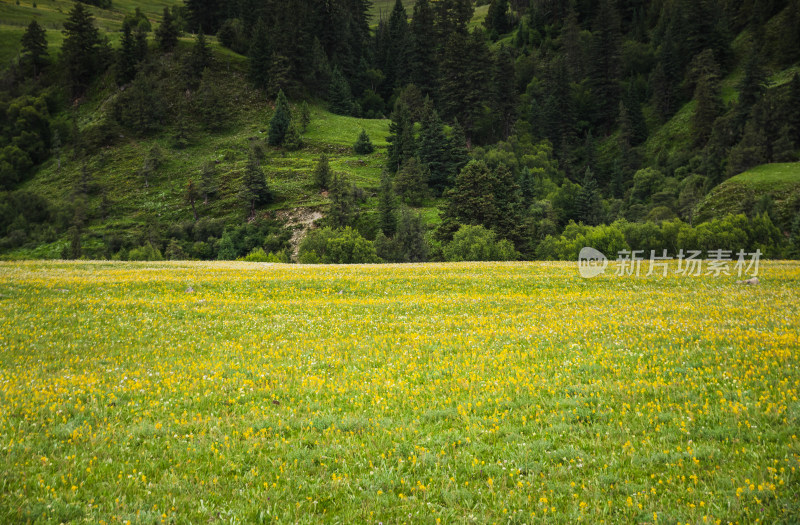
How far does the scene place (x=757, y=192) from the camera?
318ft

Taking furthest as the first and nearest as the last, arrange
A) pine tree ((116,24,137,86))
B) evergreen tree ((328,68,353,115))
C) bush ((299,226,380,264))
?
evergreen tree ((328,68,353,115)) → pine tree ((116,24,137,86)) → bush ((299,226,380,264))

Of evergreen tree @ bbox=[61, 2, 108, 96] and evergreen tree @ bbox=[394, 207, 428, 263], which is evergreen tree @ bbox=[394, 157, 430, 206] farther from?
evergreen tree @ bbox=[61, 2, 108, 96]

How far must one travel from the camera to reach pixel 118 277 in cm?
2900

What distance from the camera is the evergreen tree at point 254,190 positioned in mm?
112750

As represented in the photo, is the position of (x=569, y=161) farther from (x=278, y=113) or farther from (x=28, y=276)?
(x=28, y=276)

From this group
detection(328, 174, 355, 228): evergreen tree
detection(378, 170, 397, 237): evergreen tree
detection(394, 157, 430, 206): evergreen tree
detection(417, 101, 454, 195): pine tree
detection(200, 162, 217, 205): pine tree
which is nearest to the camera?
detection(328, 174, 355, 228): evergreen tree

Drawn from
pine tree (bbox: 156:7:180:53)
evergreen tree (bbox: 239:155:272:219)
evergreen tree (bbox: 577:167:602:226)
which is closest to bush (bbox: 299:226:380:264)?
evergreen tree (bbox: 239:155:272:219)

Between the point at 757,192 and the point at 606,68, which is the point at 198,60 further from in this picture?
the point at 757,192

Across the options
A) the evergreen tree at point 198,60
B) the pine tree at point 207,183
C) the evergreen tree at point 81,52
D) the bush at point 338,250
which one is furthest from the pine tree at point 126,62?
the bush at point 338,250

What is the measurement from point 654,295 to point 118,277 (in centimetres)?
3414

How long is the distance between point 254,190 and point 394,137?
150ft

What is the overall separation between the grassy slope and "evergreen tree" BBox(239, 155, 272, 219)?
113184 millimetres

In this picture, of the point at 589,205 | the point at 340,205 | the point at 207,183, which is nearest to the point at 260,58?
the point at 207,183

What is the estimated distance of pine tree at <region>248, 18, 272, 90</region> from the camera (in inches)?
6073
